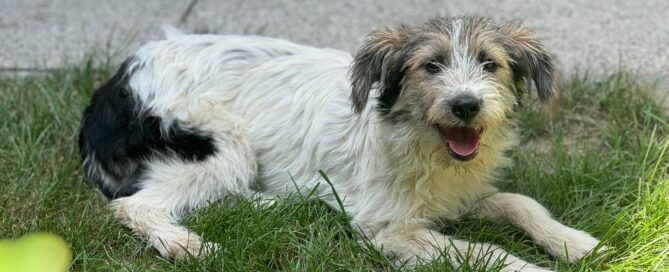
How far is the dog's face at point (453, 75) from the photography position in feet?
9.25

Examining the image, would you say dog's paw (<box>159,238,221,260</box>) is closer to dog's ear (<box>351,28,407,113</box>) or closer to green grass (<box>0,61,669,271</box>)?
Result: green grass (<box>0,61,669,271</box>)

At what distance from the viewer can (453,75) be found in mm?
2877

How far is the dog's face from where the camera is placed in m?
2.82

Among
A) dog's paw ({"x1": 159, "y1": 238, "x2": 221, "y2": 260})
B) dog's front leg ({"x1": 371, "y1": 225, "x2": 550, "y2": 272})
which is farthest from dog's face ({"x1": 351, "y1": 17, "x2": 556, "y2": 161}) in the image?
dog's paw ({"x1": 159, "y1": 238, "x2": 221, "y2": 260})

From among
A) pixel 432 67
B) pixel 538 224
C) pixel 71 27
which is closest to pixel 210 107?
pixel 432 67

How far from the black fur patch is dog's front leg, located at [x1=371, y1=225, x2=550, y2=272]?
43.7 inches

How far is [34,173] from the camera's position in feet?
12.8

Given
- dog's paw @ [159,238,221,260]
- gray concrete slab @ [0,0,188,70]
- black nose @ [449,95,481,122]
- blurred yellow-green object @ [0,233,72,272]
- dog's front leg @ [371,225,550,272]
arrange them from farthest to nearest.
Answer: gray concrete slab @ [0,0,188,70], dog's paw @ [159,238,221,260], dog's front leg @ [371,225,550,272], black nose @ [449,95,481,122], blurred yellow-green object @ [0,233,72,272]

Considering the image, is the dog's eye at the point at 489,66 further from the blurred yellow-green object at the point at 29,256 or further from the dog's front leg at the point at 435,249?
the blurred yellow-green object at the point at 29,256

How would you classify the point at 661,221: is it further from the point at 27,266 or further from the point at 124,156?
the point at 27,266

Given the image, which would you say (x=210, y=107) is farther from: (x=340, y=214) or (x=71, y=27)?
(x=71, y=27)

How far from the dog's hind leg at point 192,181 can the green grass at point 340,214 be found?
12 cm

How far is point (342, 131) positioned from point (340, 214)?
1.38 feet

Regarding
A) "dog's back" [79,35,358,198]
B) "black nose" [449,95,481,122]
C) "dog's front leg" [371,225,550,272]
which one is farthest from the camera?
"dog's back" [79,35,358,198]
